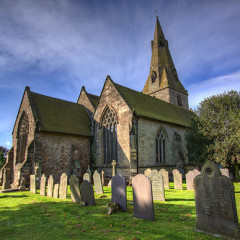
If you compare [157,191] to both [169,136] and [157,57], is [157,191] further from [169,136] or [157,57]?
[157,57]

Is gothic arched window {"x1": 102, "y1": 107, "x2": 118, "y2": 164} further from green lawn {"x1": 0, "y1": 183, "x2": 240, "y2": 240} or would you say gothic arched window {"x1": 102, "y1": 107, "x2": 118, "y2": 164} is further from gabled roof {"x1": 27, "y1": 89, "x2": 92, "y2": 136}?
green lawn {"x1": 0, "y1": 183, "x2": 240, "y2": 240}

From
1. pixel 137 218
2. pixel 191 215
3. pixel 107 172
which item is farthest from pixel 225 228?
pixel 107 172

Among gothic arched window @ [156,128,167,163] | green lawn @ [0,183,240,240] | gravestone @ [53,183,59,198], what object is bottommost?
green lawn @ [0,183,240,240]

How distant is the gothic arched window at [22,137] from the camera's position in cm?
1909

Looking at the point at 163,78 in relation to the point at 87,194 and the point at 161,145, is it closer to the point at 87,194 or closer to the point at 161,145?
the point at 161,145

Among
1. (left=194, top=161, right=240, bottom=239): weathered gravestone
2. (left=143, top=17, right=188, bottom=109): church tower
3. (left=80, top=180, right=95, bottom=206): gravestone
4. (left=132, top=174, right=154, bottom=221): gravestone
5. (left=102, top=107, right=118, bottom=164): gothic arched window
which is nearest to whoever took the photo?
(left=194, top=161, right=240, bottom=239): weathered gravestone

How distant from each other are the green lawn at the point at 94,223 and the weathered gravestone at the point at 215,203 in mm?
362

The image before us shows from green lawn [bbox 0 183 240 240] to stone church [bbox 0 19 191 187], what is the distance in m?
7.94

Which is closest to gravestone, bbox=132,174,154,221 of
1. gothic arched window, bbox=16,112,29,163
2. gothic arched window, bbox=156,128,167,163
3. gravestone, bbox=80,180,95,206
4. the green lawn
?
the green lawn

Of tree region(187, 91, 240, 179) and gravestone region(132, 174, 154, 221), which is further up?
tree region(187, 91, 240, 179)

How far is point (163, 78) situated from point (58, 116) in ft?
74.5

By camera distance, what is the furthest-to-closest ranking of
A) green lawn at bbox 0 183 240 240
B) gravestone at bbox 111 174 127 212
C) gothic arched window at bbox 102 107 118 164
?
gothic arched window at bbox 102 107 118 164 → gravestone at bbox 111 174 127 212 → green lawn at bbox 0 183 240 240

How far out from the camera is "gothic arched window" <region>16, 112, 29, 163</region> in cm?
1909

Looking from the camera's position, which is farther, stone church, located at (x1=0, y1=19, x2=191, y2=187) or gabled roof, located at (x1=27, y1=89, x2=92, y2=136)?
gabled roof, located at (x1=27, y1=89, x2=92, y2=136)
